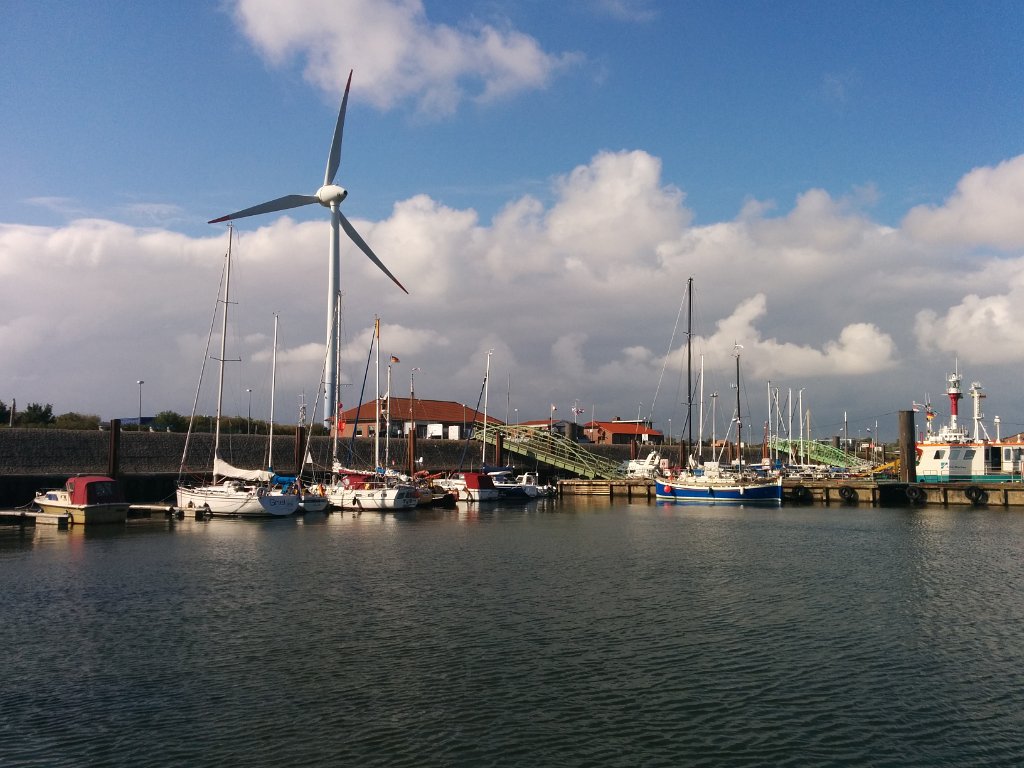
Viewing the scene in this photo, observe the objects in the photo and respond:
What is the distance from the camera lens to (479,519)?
221ft

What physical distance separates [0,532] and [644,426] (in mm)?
139241

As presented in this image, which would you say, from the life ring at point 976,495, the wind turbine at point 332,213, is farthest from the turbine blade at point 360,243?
the life ring at point 976,495

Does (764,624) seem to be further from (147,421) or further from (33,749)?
(147,421)

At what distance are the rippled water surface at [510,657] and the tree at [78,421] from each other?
197ft

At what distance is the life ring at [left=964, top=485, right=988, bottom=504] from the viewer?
75.4 m

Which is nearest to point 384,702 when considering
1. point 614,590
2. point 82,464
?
point 614,590

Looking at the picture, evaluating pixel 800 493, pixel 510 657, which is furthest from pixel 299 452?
pixel 510 657

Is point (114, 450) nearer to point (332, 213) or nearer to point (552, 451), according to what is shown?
point (332, 213)

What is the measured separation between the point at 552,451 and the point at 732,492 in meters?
35.5

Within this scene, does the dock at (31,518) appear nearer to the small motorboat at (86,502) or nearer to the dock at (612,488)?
the small motorboat at (86,502)

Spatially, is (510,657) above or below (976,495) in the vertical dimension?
below

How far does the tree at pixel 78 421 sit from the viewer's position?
97688mm

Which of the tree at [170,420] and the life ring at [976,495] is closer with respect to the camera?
the life ring at [976,495]

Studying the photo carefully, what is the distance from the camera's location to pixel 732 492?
8088 centimetres
